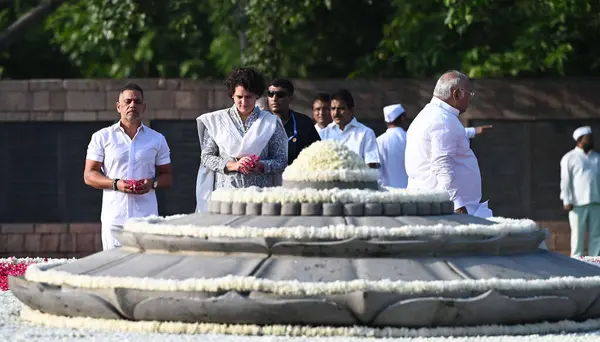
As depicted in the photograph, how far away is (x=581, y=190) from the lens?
17734 mm

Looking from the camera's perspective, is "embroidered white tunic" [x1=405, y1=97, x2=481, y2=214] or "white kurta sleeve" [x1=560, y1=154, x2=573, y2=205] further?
"white kurta sleeve" [x1=560, y1=154, x2=573, y2=205]

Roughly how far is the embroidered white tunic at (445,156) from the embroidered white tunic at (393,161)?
418 cm

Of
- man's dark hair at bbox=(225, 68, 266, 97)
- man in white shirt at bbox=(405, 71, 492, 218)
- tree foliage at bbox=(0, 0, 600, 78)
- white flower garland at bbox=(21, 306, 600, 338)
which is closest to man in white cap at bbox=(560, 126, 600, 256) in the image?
tree foliage at bbox=(0, 0, 600, 78)

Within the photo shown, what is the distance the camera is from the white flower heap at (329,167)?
8352 mm

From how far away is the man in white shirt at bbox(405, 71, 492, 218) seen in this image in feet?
32.5

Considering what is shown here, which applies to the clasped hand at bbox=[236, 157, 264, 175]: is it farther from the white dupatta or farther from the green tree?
the green tree

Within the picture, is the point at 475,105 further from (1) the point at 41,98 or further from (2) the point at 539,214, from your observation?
(1) the point at 41,98

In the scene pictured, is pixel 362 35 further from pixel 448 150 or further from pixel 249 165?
pixel 249 165

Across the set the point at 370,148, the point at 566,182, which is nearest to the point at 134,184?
the point at 370,148

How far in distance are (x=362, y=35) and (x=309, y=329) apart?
16.8 meters

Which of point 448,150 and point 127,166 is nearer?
point 448,150

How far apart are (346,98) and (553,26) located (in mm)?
7683

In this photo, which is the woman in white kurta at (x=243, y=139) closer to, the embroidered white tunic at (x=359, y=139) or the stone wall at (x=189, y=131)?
the embroidered white tunic at (x=359, y=139)

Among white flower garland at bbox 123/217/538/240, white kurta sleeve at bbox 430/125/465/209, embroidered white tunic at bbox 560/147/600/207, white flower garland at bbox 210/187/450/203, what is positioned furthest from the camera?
embroidered white tunic at bbox 560/147/600/207
